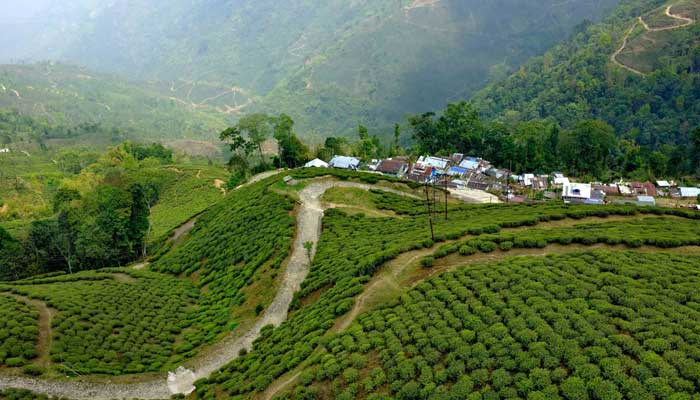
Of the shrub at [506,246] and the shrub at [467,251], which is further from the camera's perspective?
the shrub at [506,246]

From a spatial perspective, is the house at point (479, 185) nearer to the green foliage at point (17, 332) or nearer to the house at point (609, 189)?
the house at point (609, 189)

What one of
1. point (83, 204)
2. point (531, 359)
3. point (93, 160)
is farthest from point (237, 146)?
point (93, 160)

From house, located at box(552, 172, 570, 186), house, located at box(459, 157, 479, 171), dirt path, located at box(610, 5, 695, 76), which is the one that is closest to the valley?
house, located at box(552, 172, 570, 186)

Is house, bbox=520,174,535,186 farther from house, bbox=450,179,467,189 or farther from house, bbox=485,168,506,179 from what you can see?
Answer: house, bbox=450,179,467,189

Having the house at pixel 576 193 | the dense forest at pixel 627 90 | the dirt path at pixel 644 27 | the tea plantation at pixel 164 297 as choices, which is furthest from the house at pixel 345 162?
the dirt path at pixel 644 27

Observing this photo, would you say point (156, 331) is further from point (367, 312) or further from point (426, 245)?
point (426, 245)

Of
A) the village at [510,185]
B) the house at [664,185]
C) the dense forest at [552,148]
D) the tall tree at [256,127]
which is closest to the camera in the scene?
the village at [510,185]
